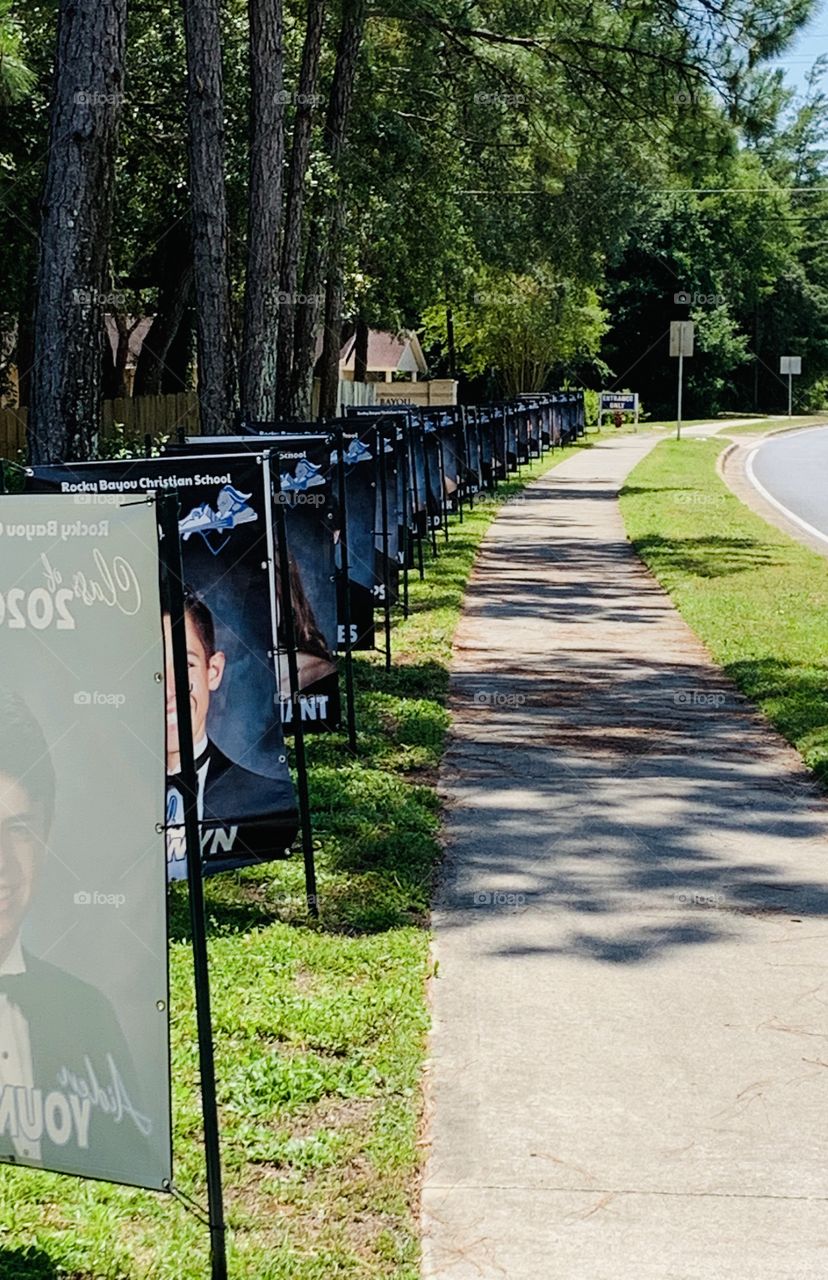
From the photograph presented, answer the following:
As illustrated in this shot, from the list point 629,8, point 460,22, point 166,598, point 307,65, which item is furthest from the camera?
point 460,22

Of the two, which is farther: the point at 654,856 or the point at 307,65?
the point at 307,65

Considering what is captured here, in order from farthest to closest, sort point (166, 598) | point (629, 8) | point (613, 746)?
A: point (629, 8) → point (613, 746) → point (166, 598)

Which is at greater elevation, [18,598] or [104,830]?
[18,598]

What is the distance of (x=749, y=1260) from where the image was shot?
4.07 meters

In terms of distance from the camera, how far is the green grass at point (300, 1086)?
4.06 meters

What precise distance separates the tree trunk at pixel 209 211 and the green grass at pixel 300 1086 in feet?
29.8

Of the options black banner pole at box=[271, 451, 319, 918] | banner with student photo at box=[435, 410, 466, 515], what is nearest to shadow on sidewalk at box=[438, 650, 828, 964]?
black banner pole at box=[271, 451, 319, 918]

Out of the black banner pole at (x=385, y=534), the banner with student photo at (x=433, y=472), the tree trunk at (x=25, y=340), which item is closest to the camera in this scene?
the black banner pole at (x=385, y=534)

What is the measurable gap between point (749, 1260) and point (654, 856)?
350cm

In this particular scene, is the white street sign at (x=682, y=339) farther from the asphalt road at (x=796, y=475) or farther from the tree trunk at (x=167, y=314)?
the tree trunk at (x=167, y=314)

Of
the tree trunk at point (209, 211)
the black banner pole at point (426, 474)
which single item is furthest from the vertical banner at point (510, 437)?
the tree trunk at point (209, 211)

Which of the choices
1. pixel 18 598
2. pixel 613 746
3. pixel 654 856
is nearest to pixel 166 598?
pixel 18 598

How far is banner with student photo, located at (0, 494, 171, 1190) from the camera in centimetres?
382

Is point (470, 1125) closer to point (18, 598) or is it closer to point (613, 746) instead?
point (18, 598)
